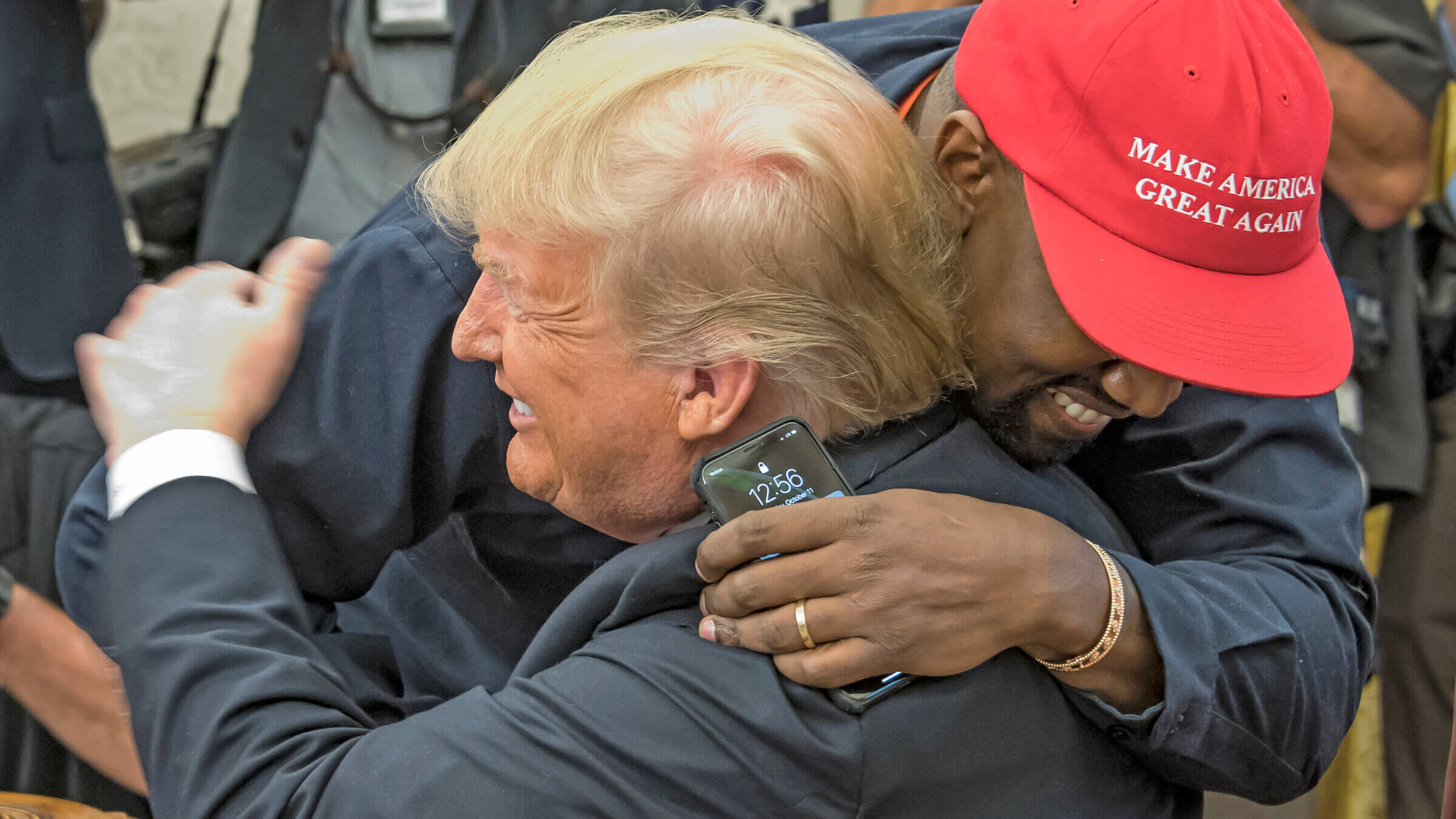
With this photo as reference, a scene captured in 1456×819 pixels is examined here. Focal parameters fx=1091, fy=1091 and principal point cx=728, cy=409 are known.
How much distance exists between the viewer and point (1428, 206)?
1130 mm

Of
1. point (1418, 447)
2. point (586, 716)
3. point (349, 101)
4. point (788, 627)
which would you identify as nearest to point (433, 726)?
point (586, 716)

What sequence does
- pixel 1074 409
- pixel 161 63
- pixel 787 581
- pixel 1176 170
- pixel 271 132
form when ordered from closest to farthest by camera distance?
pixel 787 581, pixel 1176 170, pixel 1074 409, pixel 161 63, pixel 271 132

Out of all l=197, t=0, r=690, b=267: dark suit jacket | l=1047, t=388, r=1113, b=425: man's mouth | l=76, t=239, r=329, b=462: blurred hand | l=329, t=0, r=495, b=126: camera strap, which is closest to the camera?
l=76, t=239, r=329, b=462: blurred hand

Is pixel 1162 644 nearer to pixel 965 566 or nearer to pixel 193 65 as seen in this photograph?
pixel 965 566

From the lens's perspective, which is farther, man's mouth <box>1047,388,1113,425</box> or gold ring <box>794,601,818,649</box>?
man's mouth <box>1047,388,1113,425</box>

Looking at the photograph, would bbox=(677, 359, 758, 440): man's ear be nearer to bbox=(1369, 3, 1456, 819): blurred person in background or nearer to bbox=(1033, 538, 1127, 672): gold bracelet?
bbox=(1033, 538, 1127, 672): gold bracelet

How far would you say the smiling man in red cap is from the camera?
22.4 inches

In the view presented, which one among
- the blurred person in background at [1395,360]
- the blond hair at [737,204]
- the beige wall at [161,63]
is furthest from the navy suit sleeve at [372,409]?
the blurred person in background at [1395,360]

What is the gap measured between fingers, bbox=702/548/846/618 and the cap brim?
0.81ft

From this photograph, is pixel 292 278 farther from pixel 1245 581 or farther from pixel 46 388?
pixel 1245 581

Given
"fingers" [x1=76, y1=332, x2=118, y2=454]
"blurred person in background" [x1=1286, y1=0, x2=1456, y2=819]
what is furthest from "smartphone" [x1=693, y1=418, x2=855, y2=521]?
"blurred person in background" [x1=1286, y1=0, x2=1456, y2=819]

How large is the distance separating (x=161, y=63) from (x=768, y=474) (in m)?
0.63

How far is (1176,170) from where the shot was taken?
67 cm

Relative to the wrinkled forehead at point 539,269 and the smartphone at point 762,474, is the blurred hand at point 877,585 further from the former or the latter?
the wrinkled forehead at point 539,269
